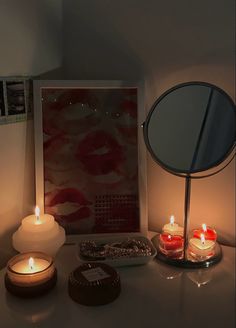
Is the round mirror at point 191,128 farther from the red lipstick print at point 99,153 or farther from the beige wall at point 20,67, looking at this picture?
the beige wall at point 20,67

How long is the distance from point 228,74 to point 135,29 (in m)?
0.28

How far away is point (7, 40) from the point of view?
2.87ft

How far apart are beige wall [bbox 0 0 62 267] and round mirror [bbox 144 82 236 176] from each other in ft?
1.09

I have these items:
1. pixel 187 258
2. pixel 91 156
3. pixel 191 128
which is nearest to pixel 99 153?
pixel 91 156

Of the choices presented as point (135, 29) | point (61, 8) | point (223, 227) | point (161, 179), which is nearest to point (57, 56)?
point (61, 8)

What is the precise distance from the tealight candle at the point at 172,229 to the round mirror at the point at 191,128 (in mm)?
187

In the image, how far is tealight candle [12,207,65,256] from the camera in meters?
0.89

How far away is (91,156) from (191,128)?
0.28 metres

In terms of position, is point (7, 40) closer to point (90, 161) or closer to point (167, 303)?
point (90, 161)

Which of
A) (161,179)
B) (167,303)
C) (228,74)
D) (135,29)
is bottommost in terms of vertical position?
(167,303)

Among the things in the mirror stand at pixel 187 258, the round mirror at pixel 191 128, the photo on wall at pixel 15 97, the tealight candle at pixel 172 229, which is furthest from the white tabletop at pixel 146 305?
the photo on wall at pixel 15 97

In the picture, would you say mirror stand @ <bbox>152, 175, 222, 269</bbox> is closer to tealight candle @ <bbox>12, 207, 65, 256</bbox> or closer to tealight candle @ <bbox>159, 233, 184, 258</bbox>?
tealight candle @ <bbox>159, 233, 184, 258</bbox>

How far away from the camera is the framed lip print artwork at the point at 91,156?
100 cm

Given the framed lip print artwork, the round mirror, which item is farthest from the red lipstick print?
the round mirror
